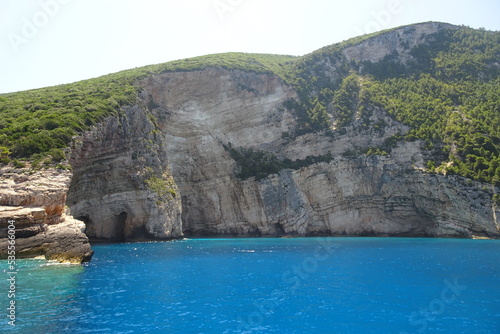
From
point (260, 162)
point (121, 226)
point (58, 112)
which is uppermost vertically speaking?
point (58, 112)

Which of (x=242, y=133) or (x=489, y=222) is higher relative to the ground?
(x=242, y=133)

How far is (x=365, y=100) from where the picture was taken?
242 feet

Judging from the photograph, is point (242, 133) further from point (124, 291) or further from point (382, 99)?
point (124, 291)

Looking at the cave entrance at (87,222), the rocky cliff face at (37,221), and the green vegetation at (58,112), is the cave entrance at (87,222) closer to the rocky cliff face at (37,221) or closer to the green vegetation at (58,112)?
the green vegetation at (58,112)

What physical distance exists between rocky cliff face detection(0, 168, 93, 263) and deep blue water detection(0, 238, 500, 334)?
1910mm

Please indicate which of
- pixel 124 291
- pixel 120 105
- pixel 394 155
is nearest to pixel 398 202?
pixel 394 155

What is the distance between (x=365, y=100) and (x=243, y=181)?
29839 millimetres

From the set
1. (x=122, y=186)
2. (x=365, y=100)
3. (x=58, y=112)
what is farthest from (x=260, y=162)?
(x=58, y=112)

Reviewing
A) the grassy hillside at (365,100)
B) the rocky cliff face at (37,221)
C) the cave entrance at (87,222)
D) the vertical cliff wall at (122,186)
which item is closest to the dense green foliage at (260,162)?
the grassy hillside at (365,100)

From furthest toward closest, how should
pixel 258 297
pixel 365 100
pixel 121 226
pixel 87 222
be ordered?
pixel 365 100 → pixel 121 226 → pixel 87 222 → pixel 258 297

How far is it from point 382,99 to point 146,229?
5079 centimetres

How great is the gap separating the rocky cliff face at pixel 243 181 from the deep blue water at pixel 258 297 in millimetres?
22629

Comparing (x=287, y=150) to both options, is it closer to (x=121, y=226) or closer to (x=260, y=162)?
(x=260, y=162)

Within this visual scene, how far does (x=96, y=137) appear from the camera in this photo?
4681 centimetres
